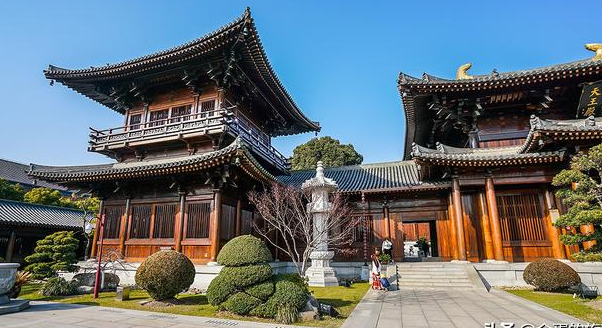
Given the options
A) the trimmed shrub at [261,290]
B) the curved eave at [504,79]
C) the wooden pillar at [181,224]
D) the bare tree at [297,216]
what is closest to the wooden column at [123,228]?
the wooden pillar at [181,224]

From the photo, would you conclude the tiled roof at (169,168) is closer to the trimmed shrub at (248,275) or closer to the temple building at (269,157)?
the temple building at (269,157)

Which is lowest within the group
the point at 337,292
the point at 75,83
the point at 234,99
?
the point at 337,292

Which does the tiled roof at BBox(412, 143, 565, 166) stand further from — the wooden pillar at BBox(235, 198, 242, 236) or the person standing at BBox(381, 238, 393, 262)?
the wooden pillar at BBox(235, 198, 242, 236)

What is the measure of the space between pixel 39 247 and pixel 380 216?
18.2 m

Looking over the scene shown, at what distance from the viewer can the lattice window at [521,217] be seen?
574 inches

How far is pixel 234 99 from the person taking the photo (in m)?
18.2

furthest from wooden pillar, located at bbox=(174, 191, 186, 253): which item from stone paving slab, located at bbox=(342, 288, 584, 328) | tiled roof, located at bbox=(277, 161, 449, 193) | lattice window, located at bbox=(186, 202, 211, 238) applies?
stone paving slab, located at bbox=(342, 288, 584, 328)

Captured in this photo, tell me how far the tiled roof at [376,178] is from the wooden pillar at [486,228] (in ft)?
5.84

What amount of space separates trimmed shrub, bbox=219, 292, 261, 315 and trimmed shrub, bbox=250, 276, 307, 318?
15 centimetres

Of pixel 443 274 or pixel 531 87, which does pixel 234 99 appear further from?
pixel 531 87

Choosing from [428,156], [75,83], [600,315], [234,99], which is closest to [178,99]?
[234,99]

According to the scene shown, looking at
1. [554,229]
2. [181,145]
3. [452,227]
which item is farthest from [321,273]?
[554,229]

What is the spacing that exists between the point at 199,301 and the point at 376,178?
44.8 ft

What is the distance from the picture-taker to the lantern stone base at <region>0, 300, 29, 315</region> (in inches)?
343
